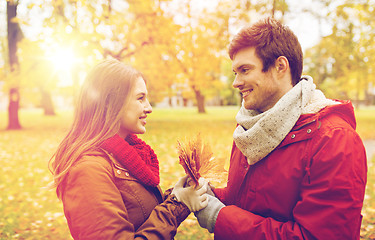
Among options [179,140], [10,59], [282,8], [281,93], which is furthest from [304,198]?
[10,59]

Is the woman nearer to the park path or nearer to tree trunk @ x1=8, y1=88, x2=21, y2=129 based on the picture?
the park path

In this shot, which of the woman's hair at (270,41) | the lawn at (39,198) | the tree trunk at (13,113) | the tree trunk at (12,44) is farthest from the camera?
the tree trunk at (13,113)

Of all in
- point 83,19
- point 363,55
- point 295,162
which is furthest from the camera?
point 363,55

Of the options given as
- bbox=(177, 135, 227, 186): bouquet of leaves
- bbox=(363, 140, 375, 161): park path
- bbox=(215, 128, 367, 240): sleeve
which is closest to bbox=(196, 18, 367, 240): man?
bbox=(215, 128, 367, 240): sleeve

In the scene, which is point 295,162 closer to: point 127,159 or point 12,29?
point 127,159

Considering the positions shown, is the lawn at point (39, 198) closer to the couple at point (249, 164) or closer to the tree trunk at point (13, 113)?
the couple at point (249, 164)

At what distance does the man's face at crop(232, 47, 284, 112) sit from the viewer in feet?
6.24

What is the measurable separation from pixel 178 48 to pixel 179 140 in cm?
1263

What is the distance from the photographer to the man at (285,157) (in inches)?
57.5

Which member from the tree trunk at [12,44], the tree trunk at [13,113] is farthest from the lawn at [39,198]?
the tree trunk at [13,113]

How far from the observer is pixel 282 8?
382 inches

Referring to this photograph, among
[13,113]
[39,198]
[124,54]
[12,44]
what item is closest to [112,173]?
[39,198]

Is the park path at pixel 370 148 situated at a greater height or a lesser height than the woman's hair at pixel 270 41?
lesser

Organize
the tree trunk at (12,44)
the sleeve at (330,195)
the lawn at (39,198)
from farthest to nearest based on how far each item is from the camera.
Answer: the tree trunk at (12,44)
the lawn at (39,198)
the sleeve at (330,195)
